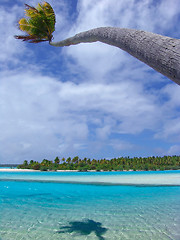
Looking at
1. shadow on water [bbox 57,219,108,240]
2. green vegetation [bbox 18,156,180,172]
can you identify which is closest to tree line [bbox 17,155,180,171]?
green vegetation [bbox 18,156,180,172]

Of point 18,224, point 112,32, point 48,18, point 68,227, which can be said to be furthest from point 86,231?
point 48,18

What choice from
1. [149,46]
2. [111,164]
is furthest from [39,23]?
[111,164]

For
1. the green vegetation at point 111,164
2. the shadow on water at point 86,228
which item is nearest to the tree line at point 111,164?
the green vegetation at point 111,164

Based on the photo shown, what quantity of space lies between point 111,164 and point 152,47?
9155cm

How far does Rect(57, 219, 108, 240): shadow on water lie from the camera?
231 inches

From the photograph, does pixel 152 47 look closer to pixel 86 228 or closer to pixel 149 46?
pixel 149 46

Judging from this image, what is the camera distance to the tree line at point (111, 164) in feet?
251

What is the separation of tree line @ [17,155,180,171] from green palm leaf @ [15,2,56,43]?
70.1 metres

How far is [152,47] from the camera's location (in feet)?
7.11

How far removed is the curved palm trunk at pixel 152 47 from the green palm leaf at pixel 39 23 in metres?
3.64

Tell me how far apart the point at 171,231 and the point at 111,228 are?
1691 mm

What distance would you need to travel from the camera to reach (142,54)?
2.31m

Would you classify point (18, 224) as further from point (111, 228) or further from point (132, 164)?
point (132, 164)

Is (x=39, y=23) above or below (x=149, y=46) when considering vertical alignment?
above
